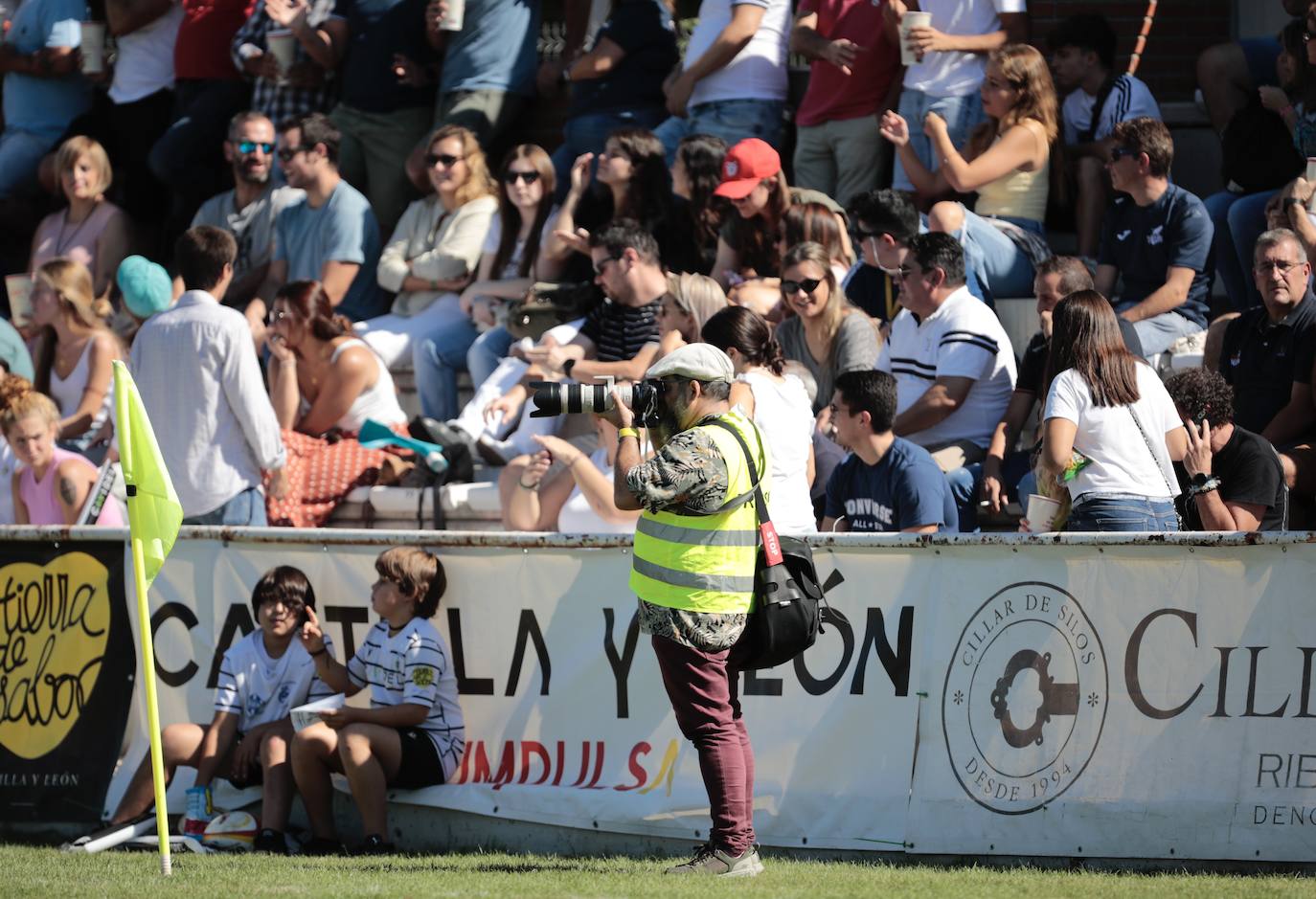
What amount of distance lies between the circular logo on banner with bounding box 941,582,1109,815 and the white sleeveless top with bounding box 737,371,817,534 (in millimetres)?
1107

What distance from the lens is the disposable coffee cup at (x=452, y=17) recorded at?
1157 centimetres

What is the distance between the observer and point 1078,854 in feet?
20.2

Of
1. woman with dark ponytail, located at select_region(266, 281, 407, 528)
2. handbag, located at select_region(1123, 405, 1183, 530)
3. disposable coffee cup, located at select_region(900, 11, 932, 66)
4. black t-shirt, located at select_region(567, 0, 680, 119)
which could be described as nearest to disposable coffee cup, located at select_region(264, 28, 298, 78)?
black t-shirt, located at select_region(567, 0, 680, 119)

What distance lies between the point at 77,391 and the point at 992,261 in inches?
210

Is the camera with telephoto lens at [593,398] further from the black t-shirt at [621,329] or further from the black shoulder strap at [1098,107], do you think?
the black shoulder strap at [1098,107]

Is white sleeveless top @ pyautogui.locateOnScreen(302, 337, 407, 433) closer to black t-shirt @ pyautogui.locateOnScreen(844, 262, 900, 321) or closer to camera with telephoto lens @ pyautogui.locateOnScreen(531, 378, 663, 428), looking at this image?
black t-shirt @ pyautogui.locateOnScreen(844, 262, 900, 321)

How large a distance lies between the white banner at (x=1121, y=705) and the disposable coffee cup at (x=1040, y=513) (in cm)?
32

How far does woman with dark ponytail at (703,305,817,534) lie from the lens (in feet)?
24.0

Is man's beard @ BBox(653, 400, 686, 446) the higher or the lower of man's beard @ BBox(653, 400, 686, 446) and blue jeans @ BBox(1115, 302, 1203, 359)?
the lower

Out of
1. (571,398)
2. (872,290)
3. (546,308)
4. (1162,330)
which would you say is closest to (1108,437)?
(571,398)

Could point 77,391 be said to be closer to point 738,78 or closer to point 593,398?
point 738,78

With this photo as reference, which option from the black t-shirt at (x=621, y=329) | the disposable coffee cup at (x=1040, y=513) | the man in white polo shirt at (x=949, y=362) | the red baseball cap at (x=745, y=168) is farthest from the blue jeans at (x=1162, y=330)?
the black t-shirt at (x=621, y=329)

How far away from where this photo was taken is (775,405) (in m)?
7.44

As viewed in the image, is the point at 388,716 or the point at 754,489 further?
the point at 388,716
